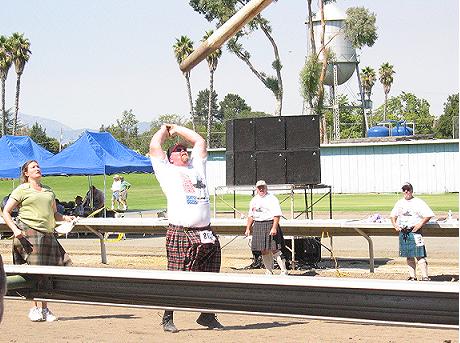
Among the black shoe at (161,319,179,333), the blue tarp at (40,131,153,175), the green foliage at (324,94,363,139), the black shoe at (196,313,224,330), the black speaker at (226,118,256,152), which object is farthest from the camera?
the green foliage at (324,94,363,139)

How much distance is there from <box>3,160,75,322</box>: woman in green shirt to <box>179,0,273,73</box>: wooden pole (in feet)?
20.4

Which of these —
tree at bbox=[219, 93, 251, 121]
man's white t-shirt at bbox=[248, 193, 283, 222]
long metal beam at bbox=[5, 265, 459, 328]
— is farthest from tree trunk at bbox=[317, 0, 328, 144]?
tree at bbox=[219, 93, 251, 121]

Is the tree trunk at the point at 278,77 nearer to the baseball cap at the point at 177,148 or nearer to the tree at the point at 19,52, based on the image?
the tree at the point at 19,52

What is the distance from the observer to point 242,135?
57.5 ft

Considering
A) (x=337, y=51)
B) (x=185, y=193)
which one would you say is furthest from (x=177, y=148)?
(x=337, y=51)

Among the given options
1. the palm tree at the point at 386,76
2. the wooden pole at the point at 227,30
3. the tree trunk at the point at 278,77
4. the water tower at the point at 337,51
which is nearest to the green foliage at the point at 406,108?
the palm tree at the point at 386,76

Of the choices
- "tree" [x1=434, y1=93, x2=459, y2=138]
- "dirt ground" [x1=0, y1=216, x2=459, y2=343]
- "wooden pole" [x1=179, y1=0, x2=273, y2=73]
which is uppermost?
"tree" [x1=434, y1=93, x2=459, y2=138]

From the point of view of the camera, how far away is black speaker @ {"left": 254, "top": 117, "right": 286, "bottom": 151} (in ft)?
56.4

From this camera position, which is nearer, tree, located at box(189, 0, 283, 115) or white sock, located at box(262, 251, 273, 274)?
white sock, located at box(262, 251, 273, 274)

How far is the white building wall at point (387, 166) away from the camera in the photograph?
47.2 metres

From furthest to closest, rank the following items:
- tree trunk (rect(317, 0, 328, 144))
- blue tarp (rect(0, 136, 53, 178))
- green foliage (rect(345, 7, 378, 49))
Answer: green foliage (rect(345, 7, 378, 49))
tree trunk (rect(317, 0, 328, 144))
blue tarp (rect(0, 136, 53, 178))

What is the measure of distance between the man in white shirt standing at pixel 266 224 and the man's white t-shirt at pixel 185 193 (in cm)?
557

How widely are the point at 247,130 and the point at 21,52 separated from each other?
57.5 m

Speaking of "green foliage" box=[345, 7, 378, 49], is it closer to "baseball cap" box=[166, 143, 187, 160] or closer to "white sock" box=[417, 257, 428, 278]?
"white sock" box=[417, 257, 428, 278]
